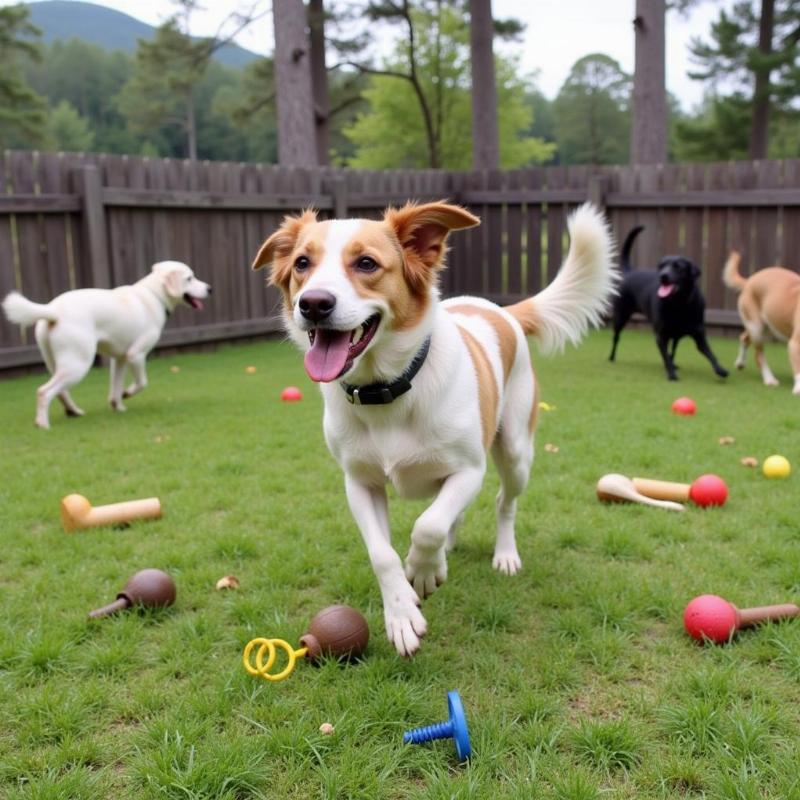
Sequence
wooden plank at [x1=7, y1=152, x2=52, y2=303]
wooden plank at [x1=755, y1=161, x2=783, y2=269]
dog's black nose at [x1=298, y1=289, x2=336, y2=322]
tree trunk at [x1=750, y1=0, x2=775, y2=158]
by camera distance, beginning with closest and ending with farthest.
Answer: dog's black nose at [x1=298, y1=289, x2=336, y2=322], wooden plank at [x1=7, y1=152, x2=52, y2=303], wooden plank at [x1=755, y1=161, x2=783, y2=269], tree trunk at [x1=750, y1=0, x2=775, y2=158]

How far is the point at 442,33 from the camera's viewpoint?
32.3 m

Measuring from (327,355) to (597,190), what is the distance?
11.2m

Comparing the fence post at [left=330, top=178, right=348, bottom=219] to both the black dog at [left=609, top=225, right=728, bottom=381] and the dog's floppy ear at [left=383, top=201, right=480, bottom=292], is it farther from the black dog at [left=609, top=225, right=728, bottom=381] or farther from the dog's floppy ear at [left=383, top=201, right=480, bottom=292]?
the dog's floppy ear at [left=383, top=201, right=480, bottom=292]

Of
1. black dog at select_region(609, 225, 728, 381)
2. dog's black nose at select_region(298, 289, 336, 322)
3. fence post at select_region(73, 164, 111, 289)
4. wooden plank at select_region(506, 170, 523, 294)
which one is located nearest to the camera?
dog's black nose at select_region(298, 289, 336, 322)

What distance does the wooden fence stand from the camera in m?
9.85

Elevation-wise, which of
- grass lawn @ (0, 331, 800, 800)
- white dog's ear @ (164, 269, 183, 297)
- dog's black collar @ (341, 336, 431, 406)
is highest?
white dog's ear @ (164, 269, 183, 297)

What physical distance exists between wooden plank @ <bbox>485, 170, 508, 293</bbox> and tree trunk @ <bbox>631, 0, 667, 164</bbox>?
107 inches

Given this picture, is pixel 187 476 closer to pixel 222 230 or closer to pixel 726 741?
pixel 726 741

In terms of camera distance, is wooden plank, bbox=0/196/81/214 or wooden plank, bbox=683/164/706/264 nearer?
wooden plank, bbox=0/196/81/214

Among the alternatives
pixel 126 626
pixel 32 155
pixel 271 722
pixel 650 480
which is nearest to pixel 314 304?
pixel 271 722

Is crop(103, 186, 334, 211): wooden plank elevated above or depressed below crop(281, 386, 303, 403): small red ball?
above

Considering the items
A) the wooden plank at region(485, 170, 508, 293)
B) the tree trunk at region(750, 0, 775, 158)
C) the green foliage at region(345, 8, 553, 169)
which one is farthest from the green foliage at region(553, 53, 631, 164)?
the wooden plank at region(485, 170, 508, 293)

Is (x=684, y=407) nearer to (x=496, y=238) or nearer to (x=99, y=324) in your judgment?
(x=99, y=324)

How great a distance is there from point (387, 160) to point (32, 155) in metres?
27.5
